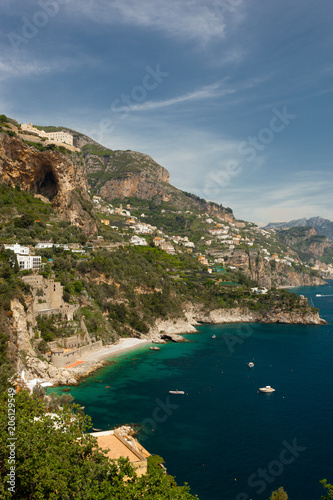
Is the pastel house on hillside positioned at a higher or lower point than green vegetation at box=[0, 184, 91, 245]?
lower

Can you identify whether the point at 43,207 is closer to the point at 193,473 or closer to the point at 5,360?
the point at 5,360

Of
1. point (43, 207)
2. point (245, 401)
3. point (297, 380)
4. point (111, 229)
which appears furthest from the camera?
point (111, 229)

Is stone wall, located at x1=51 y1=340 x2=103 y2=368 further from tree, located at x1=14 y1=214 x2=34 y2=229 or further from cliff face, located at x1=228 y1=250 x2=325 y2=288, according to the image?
cliff face, located at x1=228 y1=250 x2=325 y2=288

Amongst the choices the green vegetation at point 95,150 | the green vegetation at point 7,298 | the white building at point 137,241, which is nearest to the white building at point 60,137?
the white building at point 137,241

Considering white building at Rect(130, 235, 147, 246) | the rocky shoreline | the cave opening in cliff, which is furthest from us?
white building at Rect(130, 235, 147, 246)

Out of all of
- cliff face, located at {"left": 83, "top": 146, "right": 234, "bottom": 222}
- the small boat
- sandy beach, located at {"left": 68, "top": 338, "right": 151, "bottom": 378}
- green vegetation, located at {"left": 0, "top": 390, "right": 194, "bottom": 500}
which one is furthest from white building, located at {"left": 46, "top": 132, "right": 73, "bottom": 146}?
green vegetation, located at {"left": 0, "top": 390, "right": 194, "bottom": 500}

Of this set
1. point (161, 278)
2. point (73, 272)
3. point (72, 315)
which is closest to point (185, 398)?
point (72, 315)

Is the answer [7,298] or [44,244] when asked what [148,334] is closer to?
[44,244]
